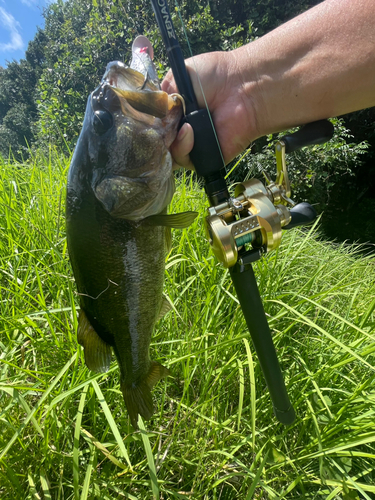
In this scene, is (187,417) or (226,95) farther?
(187,417)

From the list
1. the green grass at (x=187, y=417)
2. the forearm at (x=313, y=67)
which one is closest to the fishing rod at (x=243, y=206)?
the forearm at (x=313, y=67)

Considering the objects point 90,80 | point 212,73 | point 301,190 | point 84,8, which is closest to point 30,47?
point 84,8

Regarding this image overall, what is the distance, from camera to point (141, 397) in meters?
1.16

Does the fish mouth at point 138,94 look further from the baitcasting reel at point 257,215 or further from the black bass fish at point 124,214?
the baitcasting reel at point 257,215

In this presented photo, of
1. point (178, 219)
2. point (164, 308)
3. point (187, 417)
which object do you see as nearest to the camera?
point (178, 219)

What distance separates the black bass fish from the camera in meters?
1.02

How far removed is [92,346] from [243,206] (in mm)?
768

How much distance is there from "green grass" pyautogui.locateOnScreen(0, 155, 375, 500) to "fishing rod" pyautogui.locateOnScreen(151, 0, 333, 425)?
383 mm

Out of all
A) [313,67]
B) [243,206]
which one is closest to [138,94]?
[243,206]

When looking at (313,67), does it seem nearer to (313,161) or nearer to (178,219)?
(178,219)

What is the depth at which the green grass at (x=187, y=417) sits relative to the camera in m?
1.20

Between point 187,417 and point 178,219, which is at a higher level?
point 178,219

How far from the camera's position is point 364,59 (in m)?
1.03

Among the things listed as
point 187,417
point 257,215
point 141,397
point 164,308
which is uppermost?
point 257,215
